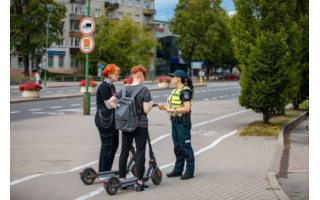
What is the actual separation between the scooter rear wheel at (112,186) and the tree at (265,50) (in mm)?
9502

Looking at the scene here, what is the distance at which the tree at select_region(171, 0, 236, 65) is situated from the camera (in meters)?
88.8

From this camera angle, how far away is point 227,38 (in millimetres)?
93938

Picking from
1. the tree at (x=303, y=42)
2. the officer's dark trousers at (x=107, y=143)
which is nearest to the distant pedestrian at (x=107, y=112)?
the officer's dark trousers at (x=107, y=143)

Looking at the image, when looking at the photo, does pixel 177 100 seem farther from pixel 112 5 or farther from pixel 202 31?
pixel 112 5

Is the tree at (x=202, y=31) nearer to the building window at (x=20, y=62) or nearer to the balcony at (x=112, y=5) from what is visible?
the balcony at (x=112, y=5)

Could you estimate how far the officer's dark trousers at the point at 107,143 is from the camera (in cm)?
824

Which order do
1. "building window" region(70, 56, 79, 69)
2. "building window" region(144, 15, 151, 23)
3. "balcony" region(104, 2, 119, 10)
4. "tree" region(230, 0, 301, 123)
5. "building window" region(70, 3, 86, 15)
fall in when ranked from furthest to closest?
"building window" region(144, 15, 151, 23) < "balcony" region(104, 2, 119, 10) < "building window" region(70, 3, 86, 15) < "building window" region(70, 56, 79, 69) < "tree" region(230, 0, 301, 123)

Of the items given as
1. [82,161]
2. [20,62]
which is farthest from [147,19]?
[82,161]

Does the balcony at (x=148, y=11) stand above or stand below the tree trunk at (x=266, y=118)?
above

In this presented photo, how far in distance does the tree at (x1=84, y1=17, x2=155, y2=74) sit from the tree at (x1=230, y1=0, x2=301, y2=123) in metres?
59.4

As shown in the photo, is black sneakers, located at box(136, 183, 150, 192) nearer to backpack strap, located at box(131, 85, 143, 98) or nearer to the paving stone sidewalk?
backpack strap, located at box(131, 85, 143, 98)

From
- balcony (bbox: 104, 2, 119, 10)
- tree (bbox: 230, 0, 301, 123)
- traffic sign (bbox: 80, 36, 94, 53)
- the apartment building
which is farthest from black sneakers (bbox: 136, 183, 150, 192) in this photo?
balcony (bbox: 104, 2, 119, 10)

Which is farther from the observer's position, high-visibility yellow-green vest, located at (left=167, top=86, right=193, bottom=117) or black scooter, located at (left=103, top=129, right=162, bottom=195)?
high-visibility yellow-green vest, located at (left=167, top=86, right=193, bottom=117)

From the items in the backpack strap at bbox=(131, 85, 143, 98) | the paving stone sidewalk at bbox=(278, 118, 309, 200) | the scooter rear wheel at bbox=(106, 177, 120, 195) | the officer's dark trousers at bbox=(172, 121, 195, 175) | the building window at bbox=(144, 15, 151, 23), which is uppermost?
the building window at bbox=(144, 15, 151, 23)
